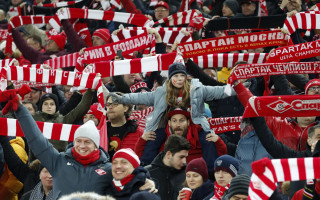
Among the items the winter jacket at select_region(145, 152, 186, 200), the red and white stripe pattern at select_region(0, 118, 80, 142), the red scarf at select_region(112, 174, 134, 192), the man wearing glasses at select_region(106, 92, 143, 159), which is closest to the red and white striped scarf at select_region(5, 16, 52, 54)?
the man wearing glasses at select_region(106, 92, 143, 159)

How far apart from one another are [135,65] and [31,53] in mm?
4202

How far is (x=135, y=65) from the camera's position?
10875 mm

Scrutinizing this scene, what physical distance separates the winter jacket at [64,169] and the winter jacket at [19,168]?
187cm

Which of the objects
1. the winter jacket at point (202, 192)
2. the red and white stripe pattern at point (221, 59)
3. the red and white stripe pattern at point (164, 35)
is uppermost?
the red and white stripe pattern at point (164, 35)

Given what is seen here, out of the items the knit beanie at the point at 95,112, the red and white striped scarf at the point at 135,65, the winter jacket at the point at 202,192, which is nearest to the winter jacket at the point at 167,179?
the winter jacket at the point at 202,192

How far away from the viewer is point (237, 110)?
11.4m

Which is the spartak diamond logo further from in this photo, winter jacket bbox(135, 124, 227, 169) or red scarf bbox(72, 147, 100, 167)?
red scarf bbox(72, 147, 100, 167)

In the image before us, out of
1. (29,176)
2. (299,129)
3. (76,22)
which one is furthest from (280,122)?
(76,22)

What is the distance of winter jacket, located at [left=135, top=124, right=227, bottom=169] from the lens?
9.64 meters

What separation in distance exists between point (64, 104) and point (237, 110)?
8.46 ft

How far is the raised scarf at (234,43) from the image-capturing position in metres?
11.3

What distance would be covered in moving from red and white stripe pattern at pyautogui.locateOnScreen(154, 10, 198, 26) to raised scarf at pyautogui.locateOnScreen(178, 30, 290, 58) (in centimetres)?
277

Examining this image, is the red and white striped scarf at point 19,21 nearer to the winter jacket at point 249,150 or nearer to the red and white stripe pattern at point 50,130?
the red and white stripe pattern at point 50,130

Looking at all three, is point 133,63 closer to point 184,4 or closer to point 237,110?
point 237,110
